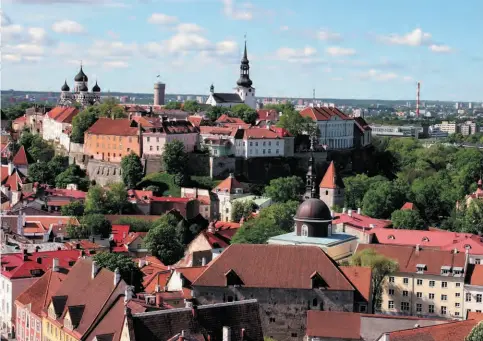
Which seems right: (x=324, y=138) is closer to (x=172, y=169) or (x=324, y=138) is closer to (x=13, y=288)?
(x=172, y=169)

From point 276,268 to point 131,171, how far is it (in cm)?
4322

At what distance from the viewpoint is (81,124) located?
9106 cm

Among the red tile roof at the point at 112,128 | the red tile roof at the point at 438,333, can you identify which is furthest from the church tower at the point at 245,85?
the red tile roof at the point at 438,333

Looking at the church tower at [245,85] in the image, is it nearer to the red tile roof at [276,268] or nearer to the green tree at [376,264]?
the green tree at [376,264]

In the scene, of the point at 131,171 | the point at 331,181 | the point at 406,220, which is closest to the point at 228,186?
the point at 131,171

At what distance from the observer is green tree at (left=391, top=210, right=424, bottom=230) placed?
6956cm

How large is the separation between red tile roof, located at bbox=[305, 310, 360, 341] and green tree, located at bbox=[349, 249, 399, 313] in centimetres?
1037

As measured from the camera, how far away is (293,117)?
9394 cm

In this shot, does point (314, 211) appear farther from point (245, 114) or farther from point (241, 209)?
point (245, 114)

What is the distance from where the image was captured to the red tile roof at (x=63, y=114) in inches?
3789

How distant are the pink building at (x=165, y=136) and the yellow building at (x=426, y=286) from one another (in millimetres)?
37191

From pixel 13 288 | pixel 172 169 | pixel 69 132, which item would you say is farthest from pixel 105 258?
pixel 69 132

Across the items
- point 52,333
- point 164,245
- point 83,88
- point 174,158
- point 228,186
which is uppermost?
point 83,88

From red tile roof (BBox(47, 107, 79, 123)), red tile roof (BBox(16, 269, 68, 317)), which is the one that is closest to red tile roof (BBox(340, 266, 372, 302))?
red tile roof (BBox(16, 269, 68, 317))
